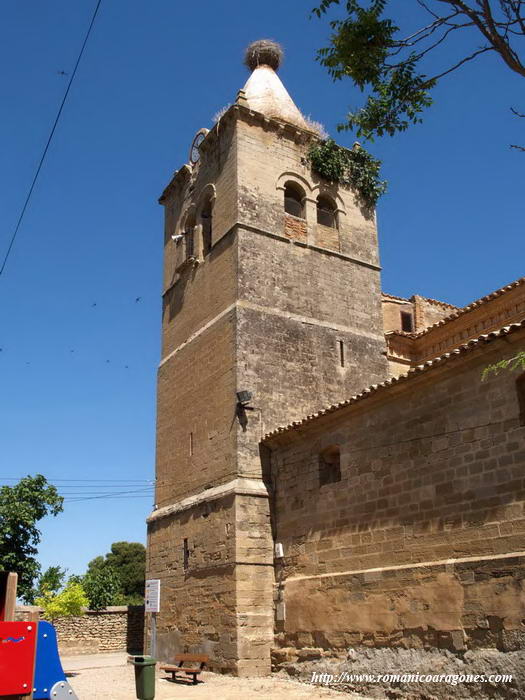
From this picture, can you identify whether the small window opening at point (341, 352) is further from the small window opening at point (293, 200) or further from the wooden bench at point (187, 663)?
the wooden bench at point (187, 663)

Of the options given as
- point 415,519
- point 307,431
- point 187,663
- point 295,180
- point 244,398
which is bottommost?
point 187,663

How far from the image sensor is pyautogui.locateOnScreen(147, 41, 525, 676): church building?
1056 centimetres

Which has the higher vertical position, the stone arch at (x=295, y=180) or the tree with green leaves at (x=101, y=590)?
the stone arch at (x=295, y=180)

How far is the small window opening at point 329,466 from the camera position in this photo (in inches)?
545

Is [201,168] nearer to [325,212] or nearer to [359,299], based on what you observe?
[325,212]

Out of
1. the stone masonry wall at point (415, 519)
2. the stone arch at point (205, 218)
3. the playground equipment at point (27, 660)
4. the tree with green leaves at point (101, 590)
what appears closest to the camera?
the playground equipment at point (27, 660)

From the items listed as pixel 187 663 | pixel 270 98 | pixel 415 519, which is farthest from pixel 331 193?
pixel 187 663

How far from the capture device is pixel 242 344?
621 inches

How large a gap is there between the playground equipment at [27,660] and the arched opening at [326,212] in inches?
550

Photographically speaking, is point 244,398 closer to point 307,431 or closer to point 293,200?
point 307,431

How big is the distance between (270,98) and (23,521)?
583 inches

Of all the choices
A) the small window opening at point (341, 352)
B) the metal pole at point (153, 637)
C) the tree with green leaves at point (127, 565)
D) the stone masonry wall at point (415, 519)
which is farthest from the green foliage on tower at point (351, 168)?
the tree with green leaves at point (127, 565)

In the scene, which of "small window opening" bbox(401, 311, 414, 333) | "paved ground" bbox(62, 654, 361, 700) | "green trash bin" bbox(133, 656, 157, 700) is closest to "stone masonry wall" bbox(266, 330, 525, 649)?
"paved ground" bbox(62, 654, 361, 700)

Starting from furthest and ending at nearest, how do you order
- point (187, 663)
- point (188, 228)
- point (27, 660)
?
point (188, 228) < point (187, 663) < point (27, 660)
